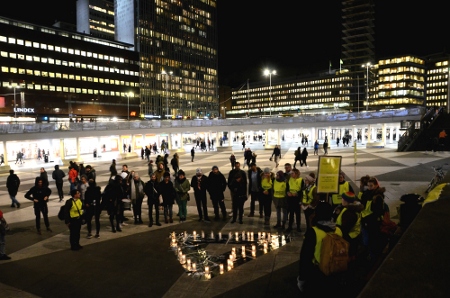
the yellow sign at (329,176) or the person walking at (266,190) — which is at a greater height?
the yellow sign at (329,176)

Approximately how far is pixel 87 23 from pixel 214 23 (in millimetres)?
52139

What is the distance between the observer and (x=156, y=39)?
12156 cm

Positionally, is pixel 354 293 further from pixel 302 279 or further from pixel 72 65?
pixel 72 65

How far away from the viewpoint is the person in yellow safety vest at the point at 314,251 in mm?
4234

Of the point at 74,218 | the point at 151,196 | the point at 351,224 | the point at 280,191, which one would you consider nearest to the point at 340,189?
the point at 280,191

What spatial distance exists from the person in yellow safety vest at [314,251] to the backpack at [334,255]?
6.0 inches

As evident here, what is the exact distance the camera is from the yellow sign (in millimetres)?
7895

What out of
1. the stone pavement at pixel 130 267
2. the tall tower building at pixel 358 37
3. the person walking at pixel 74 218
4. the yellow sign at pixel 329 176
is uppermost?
the tall tower building at pixel 358 37

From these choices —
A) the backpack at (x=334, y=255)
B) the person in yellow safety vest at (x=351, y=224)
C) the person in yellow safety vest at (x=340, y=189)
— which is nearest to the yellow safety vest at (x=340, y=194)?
the person in yellow safety vest at (x=340, y=189)

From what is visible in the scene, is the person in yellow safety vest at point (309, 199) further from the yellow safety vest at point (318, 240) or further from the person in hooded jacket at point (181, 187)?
the yellow safety vest at point (318, 240)

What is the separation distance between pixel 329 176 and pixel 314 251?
3.93 metres

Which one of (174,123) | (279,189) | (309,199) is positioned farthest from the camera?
(174,123)

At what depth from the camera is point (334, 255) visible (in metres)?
4.05

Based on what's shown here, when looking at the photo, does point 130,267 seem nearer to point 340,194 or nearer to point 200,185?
point 200,185
